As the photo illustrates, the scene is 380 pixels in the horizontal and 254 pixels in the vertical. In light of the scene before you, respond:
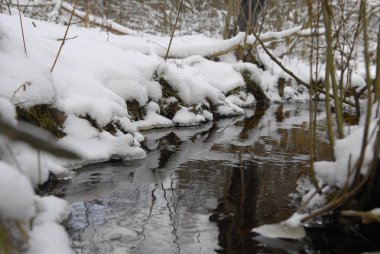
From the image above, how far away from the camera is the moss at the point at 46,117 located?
2.37 m

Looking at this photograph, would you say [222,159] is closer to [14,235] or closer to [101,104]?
[101,104]

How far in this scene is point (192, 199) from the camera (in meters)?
2.00

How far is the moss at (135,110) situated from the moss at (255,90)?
9.03ft

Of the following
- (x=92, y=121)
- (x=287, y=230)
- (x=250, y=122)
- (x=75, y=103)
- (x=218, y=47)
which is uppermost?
(x=218, y=47)

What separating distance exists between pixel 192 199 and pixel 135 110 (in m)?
1.98

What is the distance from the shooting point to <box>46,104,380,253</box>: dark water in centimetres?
151

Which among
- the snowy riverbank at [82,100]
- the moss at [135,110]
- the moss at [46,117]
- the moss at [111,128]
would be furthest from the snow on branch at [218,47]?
the moss at [46,117]

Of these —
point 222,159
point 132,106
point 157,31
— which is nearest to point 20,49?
point 132,106

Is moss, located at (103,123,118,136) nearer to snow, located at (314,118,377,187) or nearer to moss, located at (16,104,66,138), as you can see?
moss, located at (16,104,66,138)

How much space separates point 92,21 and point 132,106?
3.94 m

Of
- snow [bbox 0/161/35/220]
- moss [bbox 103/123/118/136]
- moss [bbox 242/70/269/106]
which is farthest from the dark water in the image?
moss [bbox 242/70/269/106]

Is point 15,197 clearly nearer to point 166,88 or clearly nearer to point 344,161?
point 344,161

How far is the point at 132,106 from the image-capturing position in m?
3.80

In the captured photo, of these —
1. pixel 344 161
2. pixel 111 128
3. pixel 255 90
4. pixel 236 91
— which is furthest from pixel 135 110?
pixel 255 90
